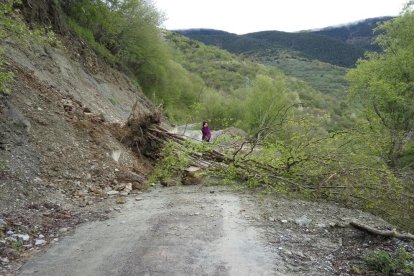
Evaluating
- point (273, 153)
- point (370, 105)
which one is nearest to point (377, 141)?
point (273, 153)

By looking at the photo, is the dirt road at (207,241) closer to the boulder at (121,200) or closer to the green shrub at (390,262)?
the boulder at (121,200)

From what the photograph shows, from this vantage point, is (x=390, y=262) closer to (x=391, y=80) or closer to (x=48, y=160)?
(x=48, y=160)

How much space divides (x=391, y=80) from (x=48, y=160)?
18.7 meters

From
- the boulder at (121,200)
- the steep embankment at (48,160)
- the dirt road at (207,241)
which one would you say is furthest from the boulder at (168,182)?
the boulder at (121,200)

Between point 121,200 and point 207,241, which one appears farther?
point 121,200

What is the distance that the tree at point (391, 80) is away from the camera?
19641 millimetres

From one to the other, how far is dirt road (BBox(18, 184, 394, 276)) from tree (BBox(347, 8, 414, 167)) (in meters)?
12.3

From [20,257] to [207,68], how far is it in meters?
96.1

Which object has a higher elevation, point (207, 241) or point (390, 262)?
point (390, 262)

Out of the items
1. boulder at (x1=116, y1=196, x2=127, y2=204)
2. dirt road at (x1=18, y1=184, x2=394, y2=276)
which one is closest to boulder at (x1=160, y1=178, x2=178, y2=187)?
dirt road at (x1=18, y1=184, x2=394, y2=276)

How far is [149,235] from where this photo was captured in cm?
664

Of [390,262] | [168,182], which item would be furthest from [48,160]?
[390,262]

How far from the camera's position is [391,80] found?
21000mm

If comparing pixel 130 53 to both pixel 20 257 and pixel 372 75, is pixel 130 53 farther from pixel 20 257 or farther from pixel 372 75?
pixel 20 257
